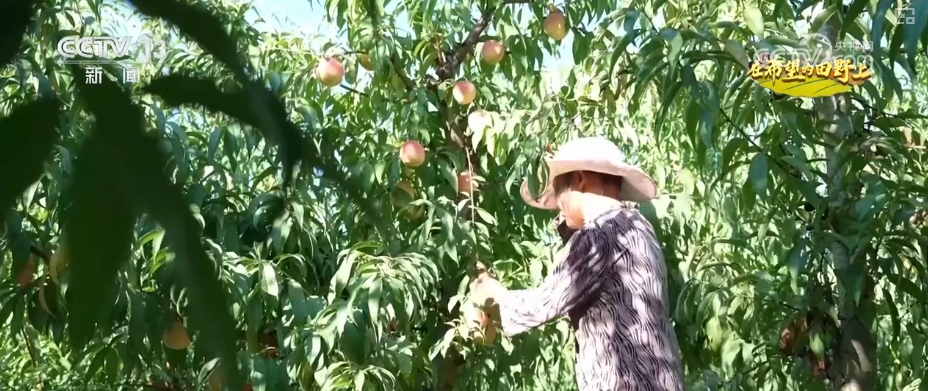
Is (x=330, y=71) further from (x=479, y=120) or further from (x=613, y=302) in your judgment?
(x=613, y=302)

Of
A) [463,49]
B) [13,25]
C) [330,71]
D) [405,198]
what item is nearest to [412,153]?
[405,198]

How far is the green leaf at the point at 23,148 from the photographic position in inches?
7.1

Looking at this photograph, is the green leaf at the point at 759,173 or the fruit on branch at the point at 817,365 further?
the fruit on branch at the point at 817,365

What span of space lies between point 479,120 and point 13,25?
1.73 meters

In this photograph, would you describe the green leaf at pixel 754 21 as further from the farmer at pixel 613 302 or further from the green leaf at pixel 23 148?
the green leaf at pixel 23 148

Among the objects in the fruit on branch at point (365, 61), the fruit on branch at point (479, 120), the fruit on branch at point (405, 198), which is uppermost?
the fruit on branch at point (365, 61)

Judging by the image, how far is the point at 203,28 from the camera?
0.63 ft

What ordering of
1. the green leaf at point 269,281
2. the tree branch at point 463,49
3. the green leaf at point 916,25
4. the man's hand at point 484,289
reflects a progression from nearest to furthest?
the green leaf at point 916,25
the green leaf at point 269,281
the man's hand at point 484,289
the tree branch at point 463,49

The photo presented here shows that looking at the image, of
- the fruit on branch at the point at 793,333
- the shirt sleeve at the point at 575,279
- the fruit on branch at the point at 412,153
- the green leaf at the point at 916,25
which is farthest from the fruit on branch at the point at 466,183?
the green leaf at the point at 916,25

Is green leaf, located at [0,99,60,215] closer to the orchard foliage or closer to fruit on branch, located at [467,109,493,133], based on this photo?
the orchard foliage

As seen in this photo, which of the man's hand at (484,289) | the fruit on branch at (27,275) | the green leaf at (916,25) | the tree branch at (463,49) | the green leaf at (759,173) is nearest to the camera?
the green leaf at (916,25)

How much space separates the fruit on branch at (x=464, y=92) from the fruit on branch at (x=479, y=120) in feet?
0.11

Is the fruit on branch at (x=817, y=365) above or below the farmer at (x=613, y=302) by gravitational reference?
below

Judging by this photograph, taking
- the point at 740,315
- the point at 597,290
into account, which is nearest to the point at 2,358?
the point at 597,290
